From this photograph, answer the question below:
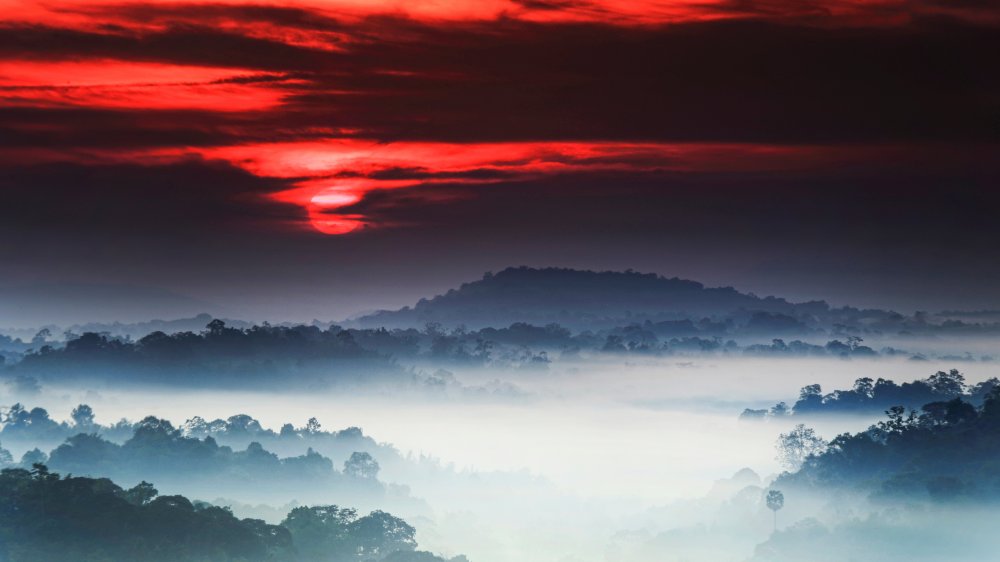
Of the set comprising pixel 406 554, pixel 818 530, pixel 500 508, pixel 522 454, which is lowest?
pixel 406 554

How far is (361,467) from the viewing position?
10369 centimetres

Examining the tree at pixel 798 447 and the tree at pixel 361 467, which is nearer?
the tree at pixel 361 467

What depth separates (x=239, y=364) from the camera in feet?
593

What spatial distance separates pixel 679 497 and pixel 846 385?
166 ft

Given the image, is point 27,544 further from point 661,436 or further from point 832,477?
point 661,436

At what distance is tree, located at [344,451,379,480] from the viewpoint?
101 metres

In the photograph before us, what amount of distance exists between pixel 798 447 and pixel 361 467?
34871 mm

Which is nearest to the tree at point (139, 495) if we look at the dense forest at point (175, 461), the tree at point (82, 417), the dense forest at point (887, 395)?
the dense forest at point (175, 461)

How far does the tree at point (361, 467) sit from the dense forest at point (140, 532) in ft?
146

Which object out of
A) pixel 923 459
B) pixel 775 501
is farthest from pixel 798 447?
pixel 923 459

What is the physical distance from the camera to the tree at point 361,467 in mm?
101000

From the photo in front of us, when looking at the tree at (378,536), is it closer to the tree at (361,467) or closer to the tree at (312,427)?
the tree at (361,467)

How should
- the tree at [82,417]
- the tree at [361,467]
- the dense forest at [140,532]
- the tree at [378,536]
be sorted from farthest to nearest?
the tree at [82,417]
the tree at [361,467]
the tree at [378,536]
the dense forest at [140,532]

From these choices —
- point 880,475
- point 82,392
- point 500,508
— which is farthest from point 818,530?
point 82,392
